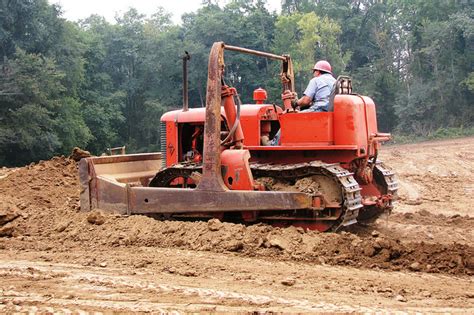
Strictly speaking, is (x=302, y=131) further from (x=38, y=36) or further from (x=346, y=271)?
(x=38, y=36)

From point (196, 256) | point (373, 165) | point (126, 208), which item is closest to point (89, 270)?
point (196, 256)

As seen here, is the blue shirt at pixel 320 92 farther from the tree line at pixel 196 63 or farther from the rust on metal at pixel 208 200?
the tree line at pixel 196 63

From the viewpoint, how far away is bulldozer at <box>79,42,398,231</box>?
310 inches

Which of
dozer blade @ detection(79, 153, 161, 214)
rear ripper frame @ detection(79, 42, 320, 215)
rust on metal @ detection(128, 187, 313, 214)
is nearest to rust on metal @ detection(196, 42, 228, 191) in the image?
rear ripper frame @ detection(79, 42, 320, 215)

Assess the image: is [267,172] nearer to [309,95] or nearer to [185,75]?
[309,95]

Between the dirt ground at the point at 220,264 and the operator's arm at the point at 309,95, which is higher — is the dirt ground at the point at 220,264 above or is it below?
below

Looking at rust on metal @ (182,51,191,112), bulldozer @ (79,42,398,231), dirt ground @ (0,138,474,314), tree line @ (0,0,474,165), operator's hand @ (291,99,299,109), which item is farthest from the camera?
tree line @ (0,0,474,165)

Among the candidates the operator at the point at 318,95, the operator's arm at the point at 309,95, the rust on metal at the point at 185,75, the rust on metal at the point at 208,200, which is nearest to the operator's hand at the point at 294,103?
the operator at the point at 318,95

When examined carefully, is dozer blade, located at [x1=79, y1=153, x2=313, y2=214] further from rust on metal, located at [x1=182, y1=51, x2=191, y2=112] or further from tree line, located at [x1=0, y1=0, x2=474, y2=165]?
tree line, located at [x1=0, y1=0, x2=474, y2=165]

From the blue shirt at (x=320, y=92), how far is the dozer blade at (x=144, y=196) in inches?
53.5

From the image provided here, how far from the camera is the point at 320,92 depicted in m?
8.46

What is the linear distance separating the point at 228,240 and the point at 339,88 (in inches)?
102

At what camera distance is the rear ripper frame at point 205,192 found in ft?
25.8

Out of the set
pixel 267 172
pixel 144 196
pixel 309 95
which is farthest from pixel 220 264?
pixel 309 95
